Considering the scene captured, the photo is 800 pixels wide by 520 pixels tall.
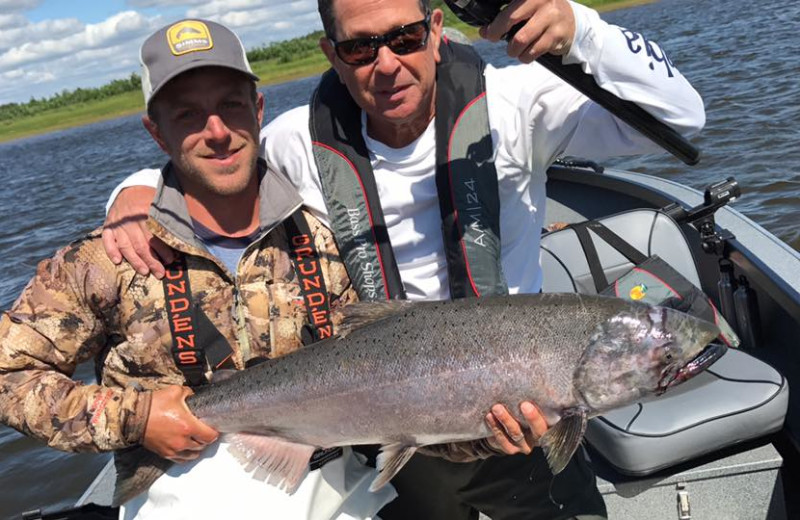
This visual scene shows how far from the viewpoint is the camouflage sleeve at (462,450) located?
3.18 meters

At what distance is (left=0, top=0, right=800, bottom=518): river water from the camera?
24.2 feet

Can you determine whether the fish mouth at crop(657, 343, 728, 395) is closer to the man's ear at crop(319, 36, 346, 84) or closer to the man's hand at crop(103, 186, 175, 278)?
the man's ear at crop(319, 36, 346, 84)

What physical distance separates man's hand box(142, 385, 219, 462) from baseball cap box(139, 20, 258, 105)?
4.05ft

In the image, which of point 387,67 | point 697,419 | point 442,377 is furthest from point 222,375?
point 697,419

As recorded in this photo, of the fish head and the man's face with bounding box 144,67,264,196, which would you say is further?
the man's face with bounding box 144,67,264,196

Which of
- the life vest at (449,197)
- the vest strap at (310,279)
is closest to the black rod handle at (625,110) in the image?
the life vest at (449,197)

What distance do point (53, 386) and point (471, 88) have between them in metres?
2.19

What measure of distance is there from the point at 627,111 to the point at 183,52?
1.80 meters

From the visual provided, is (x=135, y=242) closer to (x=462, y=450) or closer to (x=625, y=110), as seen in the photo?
(x=462, y=450)

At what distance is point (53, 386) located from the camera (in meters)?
2.90

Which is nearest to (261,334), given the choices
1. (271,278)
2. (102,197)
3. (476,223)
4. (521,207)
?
(271,278)

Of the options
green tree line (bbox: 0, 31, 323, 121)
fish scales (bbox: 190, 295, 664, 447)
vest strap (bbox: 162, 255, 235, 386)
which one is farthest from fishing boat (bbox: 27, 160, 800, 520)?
green tree line (bbox: 0, 31, 323, 121)

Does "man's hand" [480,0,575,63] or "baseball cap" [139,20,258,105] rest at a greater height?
"baseball cap" [139,20,258,105]

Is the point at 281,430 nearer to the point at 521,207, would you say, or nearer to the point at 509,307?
the point at 509,307
